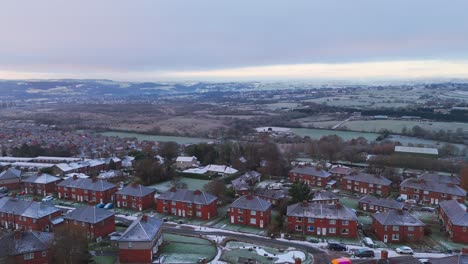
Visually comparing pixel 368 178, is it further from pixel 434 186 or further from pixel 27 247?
pixel 27 247

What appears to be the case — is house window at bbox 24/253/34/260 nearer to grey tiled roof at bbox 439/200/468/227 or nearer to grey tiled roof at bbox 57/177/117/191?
grey tiled roof at bbox 57/177/117/191

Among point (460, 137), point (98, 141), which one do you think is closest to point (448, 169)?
point (460, 137)

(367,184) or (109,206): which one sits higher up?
(367,184)

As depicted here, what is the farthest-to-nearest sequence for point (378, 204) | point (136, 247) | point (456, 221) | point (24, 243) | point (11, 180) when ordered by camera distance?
point (11, 180) < point (378, 204) < point (456, 221) < point (136, 247) < point (24, 243)

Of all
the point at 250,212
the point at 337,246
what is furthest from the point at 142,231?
the point at 337,246

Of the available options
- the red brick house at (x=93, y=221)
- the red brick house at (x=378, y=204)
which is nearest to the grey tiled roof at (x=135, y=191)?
the red brick house at (x=93, y=221)

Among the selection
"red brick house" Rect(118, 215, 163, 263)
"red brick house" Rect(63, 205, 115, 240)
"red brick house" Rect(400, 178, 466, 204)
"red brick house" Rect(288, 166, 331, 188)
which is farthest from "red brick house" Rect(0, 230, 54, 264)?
"red brick house" Rect(400, 178, 466, 204)
